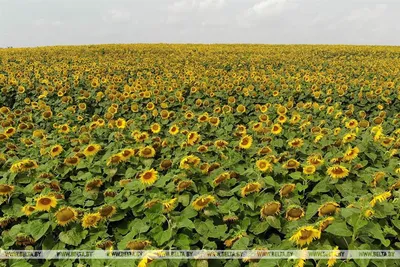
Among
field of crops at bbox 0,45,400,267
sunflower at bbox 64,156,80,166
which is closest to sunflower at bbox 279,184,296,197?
field of crops at bbox 0,45,400,267

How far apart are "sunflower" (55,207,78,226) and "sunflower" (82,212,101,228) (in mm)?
94

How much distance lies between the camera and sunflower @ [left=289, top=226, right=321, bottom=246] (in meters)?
2.21

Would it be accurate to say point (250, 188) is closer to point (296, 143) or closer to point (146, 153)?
point (146, 153)

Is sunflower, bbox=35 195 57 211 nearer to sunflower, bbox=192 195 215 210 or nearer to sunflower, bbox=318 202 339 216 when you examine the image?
sunflower, bbox=192 195 215 210

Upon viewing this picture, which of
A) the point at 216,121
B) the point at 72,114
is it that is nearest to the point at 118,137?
the point at 216,121

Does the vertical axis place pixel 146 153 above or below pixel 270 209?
above

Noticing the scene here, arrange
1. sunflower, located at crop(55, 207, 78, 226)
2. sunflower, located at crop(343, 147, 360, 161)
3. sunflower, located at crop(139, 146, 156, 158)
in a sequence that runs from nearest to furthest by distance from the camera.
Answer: sunflower, located at crop(55, 207, 78, 226) → sunflower, located at crop(343, 147, 360, 161) → sunflower, located at crop(139, 146, 156, 158)

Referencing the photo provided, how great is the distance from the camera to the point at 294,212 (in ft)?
8.60

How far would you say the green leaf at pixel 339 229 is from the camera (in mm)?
2266

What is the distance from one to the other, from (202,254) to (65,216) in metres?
1.13

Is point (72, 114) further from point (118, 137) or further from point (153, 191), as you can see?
point (153, 191)

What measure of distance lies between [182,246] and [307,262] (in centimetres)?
83

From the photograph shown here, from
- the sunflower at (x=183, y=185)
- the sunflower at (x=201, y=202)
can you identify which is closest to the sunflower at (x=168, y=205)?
the sunflower at (x=201, y=202)

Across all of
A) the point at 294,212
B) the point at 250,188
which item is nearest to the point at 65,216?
the point at 250,188
